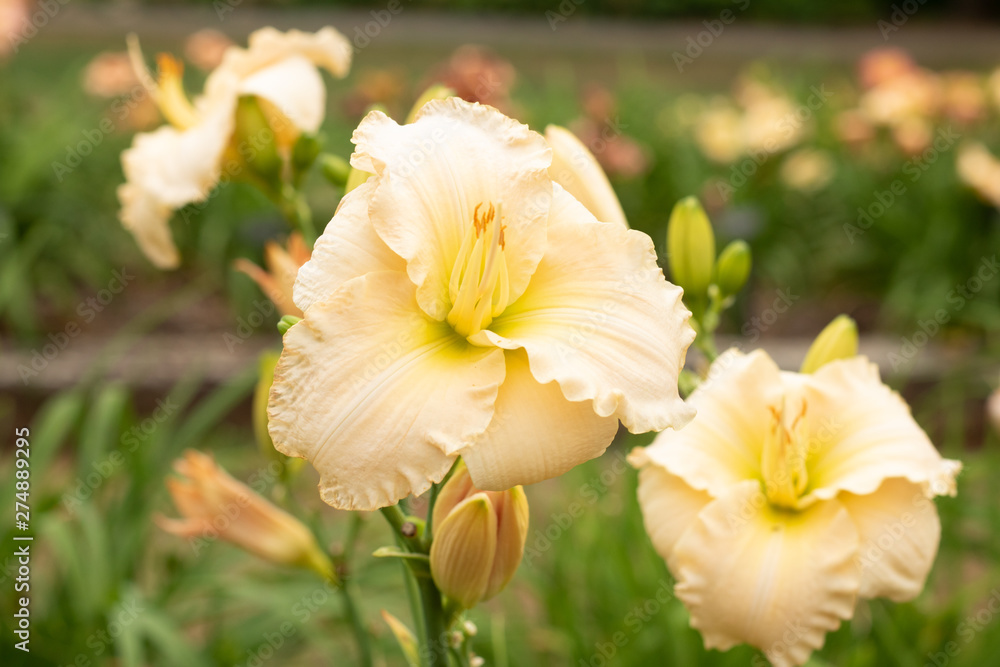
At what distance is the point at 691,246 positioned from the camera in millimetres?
889

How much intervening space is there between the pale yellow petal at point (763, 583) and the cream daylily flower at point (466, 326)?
0.71ft

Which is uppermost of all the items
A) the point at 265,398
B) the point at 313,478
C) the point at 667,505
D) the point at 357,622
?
the point at 265,398

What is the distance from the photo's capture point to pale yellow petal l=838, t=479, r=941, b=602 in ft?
2.33

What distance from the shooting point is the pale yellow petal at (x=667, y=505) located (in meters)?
0.74

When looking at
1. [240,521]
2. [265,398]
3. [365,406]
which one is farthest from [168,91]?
[365,406]

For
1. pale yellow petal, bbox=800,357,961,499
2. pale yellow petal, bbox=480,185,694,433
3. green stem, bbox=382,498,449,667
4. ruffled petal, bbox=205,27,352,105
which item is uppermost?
ruffled petal, bbox=205,27,352,105

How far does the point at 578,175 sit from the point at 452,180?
0.43 ft

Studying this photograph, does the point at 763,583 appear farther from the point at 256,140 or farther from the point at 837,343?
the point at 256,140

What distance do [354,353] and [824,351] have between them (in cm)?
52

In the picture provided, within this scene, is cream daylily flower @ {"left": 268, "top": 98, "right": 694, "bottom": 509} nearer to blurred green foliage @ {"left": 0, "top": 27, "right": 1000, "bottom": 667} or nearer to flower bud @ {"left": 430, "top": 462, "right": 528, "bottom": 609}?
flower bud @ {"left": 430, "top": 462, "right": 528, "bottom": 609}

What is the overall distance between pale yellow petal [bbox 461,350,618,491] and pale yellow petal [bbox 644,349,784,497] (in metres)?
0.22

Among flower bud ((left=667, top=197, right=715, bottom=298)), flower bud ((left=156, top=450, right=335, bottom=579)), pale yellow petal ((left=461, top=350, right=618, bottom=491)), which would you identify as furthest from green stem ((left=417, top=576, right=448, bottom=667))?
flower bud ((left=667, top=197, right=715, bottom=298))

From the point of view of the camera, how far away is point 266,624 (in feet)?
5.14

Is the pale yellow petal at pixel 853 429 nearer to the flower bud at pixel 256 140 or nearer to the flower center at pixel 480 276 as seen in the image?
the flower center at pixel 480 276
